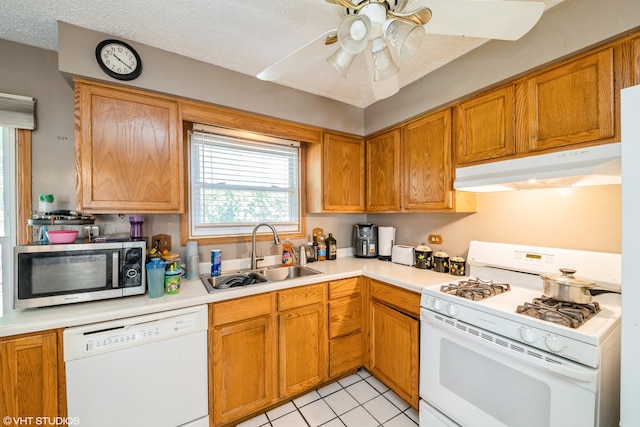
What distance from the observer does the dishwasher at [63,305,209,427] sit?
118 centimetres

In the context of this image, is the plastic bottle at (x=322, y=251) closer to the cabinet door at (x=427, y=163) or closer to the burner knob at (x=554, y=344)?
the cabinet door at (x=427, y=163)

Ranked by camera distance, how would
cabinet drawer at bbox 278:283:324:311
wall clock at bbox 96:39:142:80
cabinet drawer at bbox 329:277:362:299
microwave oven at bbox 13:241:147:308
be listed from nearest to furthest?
microwave oven at bbox 13:241:147:308
wall clock at bbox 96:39:142:80
cabinet drawer at bbox 278:283:324:311
cabinet drawer at bbox 329:277:362:299

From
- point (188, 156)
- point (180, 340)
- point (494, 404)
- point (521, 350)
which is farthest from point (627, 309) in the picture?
point (188, 156)

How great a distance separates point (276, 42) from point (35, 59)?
1.51 m

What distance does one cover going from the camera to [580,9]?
1172 millimetres

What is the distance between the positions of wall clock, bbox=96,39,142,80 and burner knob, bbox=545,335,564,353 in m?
2.50

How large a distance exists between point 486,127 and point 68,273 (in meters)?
2.55

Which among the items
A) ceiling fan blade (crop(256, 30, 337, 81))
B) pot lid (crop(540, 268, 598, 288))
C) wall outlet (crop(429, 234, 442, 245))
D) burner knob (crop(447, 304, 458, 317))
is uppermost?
ceiling fan blade (crop(256, 30, 337, 81))

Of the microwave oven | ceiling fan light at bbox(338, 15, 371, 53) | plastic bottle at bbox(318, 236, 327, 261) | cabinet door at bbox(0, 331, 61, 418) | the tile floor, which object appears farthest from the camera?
plastic bottle at bbox(318, 236, 327, 261)

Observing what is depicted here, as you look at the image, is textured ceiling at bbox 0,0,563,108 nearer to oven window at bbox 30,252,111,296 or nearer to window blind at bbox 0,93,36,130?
window blind at bbox 0,93,36,130

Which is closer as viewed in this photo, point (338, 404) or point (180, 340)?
point (180, 340)

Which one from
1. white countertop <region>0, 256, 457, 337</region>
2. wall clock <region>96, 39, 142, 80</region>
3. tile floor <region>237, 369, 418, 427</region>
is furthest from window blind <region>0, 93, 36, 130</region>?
tile floor <region>237, 369, 418, 427</region>

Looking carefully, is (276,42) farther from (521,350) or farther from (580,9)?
(521,350)

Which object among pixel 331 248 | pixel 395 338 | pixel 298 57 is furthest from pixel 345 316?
pixel 298 57
